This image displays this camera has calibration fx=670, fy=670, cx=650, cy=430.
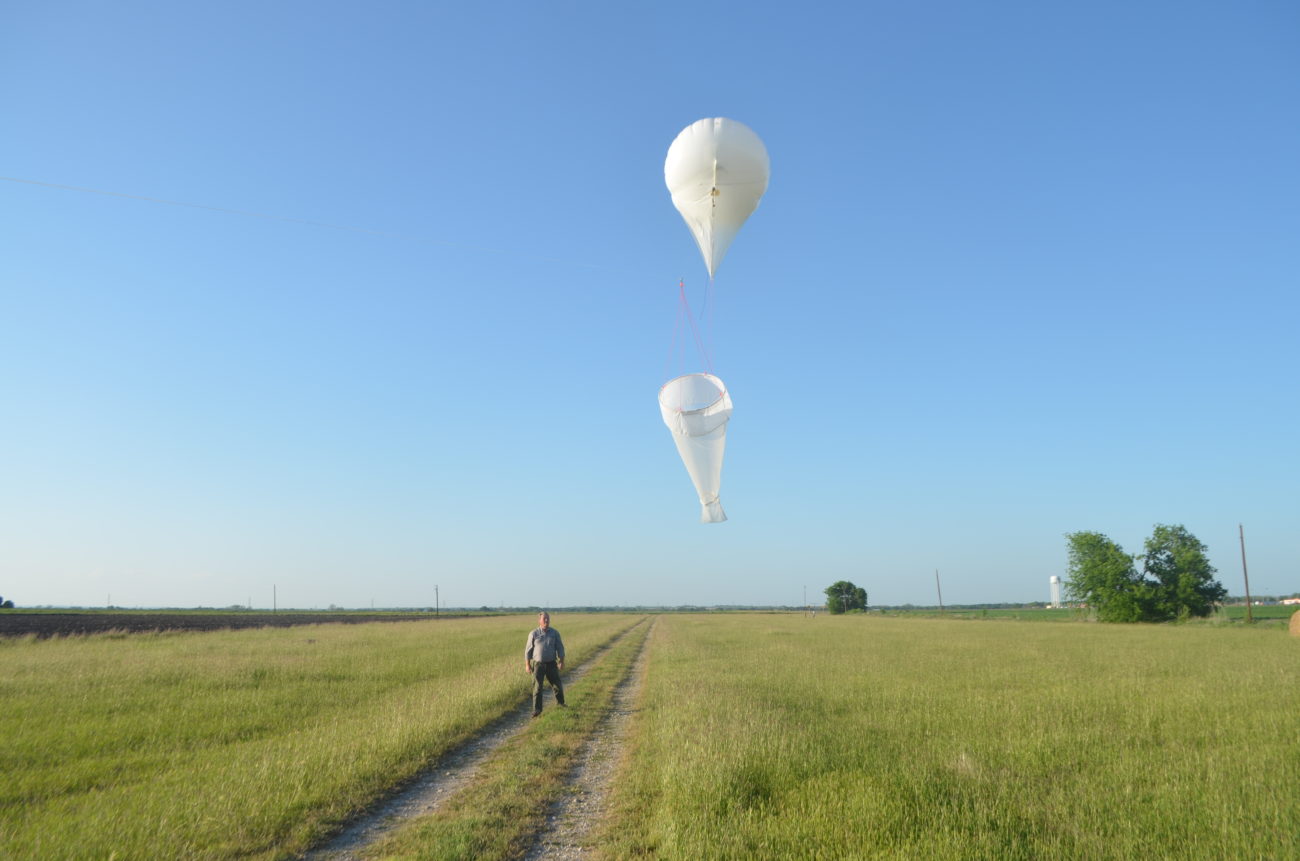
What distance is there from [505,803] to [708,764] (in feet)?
6.75

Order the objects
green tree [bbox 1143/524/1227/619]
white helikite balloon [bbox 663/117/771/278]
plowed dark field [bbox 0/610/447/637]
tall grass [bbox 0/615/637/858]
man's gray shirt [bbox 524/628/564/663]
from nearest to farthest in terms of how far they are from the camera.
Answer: tall grass [bbox 0/615/637/858]
white helikite balloon [bbox 663/117/771/278]
man's gray shirt [bbox 524/628/564/663]
plowed dark field [bbox 0/610/447/637]
green tree [bbox 1143/524/1227/619]

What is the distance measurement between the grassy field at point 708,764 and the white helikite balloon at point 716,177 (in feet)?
25.7

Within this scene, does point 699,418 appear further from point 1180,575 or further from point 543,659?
point 1180,575

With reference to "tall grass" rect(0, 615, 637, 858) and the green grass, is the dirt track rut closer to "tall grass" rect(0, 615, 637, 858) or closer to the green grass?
the green grass

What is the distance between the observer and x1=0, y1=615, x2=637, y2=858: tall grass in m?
5.66

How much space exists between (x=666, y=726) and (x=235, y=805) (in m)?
5.36

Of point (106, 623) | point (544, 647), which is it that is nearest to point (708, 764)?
point (544, 647)

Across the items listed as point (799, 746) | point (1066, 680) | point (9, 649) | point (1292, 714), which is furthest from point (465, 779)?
point (9, 649)

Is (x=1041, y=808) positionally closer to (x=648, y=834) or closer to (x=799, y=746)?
(x=799, y=746)

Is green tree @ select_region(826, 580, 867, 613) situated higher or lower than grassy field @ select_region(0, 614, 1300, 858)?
lower

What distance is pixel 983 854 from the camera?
16.1 feet

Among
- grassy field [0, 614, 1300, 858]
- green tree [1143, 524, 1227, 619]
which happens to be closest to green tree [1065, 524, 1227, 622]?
green tree [1143, 524, 1227, 619]

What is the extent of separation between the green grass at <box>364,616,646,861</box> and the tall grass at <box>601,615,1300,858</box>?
2.62 ft

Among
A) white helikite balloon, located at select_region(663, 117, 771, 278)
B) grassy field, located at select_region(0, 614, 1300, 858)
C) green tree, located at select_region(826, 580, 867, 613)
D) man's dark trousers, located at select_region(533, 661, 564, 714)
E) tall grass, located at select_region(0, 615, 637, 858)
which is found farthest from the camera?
green tree, located at select_region(826, 580, 867, 613)
